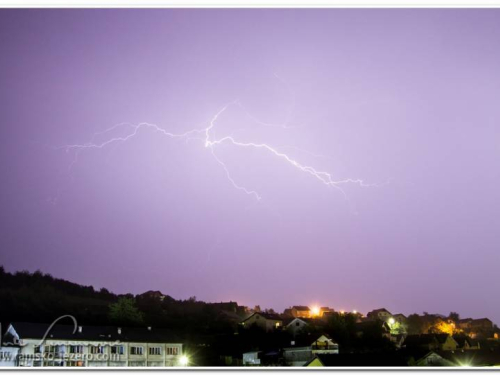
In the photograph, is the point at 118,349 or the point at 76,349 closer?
the point at 76,349

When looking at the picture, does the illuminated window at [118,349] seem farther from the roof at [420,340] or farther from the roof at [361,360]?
the roof at [420,340]

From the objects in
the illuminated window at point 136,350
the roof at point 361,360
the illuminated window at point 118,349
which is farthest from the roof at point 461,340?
the illuminated window at point 118,349

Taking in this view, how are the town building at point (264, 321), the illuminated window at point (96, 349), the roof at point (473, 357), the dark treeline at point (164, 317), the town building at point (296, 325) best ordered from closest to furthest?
1. the illuminated window at point (96, 349)
2. the roof at point (473, 357)
3. the dark treeline at point (164, 317)
4. the town building at point (296, 325)
5. the town building at point (264, 321)

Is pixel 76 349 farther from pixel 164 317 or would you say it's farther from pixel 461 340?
pixel 461 340

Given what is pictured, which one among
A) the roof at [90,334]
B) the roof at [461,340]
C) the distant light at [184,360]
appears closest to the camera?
the roof at [90,334]

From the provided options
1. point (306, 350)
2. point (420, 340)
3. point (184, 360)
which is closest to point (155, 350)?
point (184, 360)

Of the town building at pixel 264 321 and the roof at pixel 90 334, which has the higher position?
the town building at pixel 264 321

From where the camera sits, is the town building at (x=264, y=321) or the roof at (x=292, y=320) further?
the town building at (x=264, y=321)

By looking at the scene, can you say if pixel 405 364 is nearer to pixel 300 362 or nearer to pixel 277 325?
pixel 300 362
